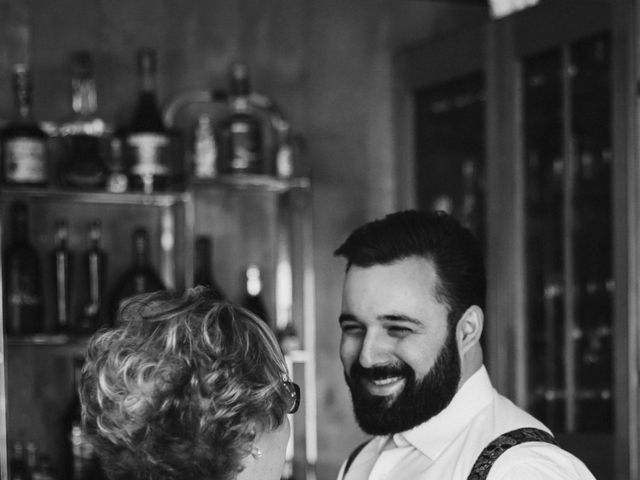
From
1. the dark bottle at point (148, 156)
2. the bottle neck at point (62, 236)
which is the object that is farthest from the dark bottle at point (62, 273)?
the dark bottle at point (148, 156)

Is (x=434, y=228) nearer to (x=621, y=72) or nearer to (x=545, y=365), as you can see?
(x=621, y=72)

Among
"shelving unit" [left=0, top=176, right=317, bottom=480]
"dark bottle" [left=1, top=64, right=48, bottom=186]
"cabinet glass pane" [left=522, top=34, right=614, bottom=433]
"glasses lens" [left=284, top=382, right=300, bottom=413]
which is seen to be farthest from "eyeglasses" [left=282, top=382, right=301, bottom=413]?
"dark bottle" [left=1, top=64, right=48, bottom=186]

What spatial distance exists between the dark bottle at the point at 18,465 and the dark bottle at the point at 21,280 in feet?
1.10

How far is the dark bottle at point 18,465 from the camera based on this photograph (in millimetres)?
3018

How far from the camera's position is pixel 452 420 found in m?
1.67

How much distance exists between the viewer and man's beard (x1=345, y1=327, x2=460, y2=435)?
1.66 meters

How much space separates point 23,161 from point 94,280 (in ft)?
1.41

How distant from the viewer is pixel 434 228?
171 cm

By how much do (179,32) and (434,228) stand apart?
6.60 ft

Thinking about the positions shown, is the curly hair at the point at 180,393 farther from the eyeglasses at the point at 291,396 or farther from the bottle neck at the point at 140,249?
the bottle neck at the point at 140,249

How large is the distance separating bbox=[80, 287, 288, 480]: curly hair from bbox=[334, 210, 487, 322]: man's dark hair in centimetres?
53

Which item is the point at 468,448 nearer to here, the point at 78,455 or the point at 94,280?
the point at 78,455

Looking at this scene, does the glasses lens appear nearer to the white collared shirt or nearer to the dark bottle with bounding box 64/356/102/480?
the white collared shirt

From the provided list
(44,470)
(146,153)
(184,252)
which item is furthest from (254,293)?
(44,470)
